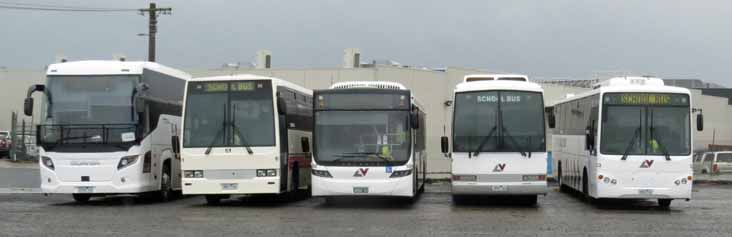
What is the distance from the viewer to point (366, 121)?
21453 mm

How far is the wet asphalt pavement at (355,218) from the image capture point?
15.5 m

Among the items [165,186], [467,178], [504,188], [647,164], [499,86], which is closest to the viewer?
[647,164]

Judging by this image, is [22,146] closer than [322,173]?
No

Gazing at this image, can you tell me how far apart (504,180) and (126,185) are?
28.4 feet

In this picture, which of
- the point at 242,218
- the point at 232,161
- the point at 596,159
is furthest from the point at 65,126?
the point at 596,159

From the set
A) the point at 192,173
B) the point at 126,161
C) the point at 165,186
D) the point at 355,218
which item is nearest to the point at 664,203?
the point at 355,218

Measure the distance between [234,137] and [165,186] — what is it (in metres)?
3.69

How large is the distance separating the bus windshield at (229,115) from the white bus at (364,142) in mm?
Answer: 1169

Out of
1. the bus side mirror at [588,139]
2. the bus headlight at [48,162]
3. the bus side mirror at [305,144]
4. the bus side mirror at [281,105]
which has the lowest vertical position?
the bus headlight at [48,162]

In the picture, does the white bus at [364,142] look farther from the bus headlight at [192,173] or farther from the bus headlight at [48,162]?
the bus headlight at [48,162]

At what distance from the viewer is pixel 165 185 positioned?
24016 mm

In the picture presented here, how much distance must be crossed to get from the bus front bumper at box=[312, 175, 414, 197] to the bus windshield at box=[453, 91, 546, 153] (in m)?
1.77

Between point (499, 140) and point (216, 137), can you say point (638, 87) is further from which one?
point (216, 137)

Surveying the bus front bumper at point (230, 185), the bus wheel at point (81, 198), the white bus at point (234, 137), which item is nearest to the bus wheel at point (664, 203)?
the white bus at point (234, 137)
